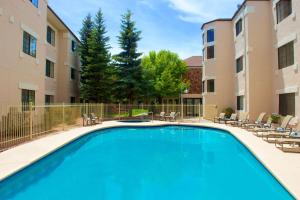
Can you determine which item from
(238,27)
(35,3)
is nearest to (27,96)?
(35,3)

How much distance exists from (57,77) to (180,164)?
65.3ft

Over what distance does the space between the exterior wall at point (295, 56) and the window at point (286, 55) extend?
0.94 feet

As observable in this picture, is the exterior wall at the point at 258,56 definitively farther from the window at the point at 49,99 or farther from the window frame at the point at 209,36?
the window at the point at 49,99

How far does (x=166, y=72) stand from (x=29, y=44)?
21142mm

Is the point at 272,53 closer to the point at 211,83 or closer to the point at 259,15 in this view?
the point at 259,15

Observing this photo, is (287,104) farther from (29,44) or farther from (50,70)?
(50,70)

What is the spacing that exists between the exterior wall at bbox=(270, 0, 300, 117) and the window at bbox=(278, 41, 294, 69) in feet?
0.94

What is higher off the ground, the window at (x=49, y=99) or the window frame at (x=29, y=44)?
the window frame at (x=29, y=44)

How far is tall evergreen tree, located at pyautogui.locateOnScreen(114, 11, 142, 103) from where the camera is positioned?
2828cm

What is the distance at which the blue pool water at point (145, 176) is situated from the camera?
20.9 feet

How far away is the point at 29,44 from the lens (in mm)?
16656

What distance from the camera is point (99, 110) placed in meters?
24.2

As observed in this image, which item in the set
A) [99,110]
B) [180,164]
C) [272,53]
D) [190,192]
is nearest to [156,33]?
[99,110]

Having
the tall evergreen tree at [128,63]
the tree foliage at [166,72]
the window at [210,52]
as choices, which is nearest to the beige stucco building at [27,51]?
the tall evergreen tree at [128,63]
